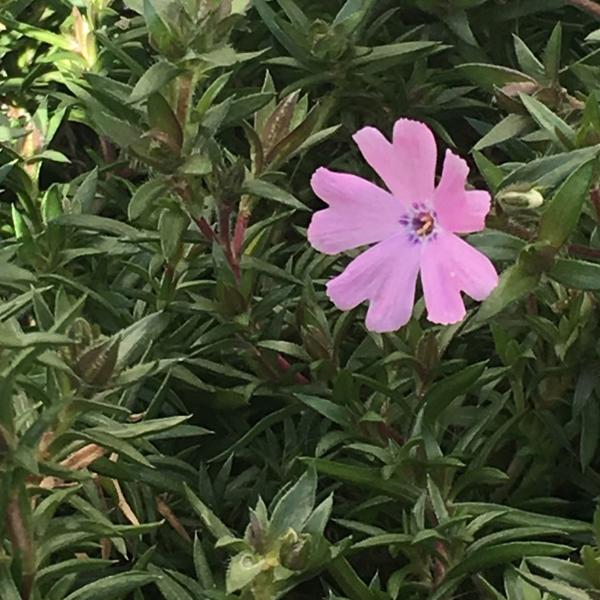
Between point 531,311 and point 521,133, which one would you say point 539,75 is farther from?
point 531,311

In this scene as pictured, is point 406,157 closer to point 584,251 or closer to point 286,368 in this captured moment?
point 584,251

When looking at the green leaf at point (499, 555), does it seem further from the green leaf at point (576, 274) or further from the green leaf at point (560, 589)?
the green leaf at point (576, 274)

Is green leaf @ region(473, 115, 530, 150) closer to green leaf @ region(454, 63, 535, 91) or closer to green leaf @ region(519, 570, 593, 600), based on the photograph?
green leaf @ region(454, 63, 535, 91)

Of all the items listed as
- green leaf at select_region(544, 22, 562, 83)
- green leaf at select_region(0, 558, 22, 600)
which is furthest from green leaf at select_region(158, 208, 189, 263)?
green leaf at select_region(544, 22, 562, 83)

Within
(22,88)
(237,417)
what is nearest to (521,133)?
(237,417)

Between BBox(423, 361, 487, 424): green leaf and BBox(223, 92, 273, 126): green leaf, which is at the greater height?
BBox(223, 92, 273, 126): green leaf

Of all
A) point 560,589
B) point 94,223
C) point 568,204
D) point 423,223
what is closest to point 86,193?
point 94,223
